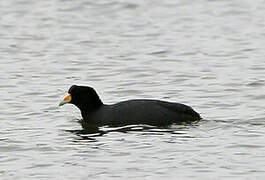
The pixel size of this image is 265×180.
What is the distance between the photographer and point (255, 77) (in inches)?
724

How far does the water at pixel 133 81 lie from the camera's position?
11.9m

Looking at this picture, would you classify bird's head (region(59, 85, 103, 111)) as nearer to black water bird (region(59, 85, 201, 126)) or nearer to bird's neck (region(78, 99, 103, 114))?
bird's neck (region(78, 99, 103, 114))

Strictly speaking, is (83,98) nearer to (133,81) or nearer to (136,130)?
(136,130)

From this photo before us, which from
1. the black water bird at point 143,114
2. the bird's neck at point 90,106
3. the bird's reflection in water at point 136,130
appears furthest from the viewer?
the bird's neck at point 90,106

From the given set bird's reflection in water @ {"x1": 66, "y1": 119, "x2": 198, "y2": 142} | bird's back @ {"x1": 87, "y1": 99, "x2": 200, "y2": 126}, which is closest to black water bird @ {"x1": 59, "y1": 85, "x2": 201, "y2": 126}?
bird's back @ {"x1": 87, "y1": 99, "x2": 200, "y2": 126}

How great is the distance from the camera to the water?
38.9 ft

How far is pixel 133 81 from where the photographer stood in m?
18.3

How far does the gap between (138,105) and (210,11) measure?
1298 cm

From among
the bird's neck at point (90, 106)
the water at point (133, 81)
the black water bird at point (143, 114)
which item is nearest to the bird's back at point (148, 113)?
the black water bird at point (143, 114)

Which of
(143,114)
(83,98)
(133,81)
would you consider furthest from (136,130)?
(133,81)

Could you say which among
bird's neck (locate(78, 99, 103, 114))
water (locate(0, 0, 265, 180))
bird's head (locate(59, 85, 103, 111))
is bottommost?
water (locate(0, 0, 265, 180))

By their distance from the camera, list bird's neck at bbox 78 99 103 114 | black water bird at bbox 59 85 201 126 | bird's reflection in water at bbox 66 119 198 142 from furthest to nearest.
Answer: bird's neck at bbox 78 99 103 114 < black water bird at bbox 59 85 201 126 < bird's reflection in water at bbox 66 119 198 142

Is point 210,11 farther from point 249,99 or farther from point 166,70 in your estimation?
point 249,99

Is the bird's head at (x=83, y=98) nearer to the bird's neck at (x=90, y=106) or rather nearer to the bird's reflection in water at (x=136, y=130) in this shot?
the bird's neck at (x=90, y=106)
